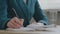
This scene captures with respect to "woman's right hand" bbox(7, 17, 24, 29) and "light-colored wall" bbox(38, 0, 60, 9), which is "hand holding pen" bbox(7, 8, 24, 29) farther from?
"light-colored wall" bbox(38, 0, 60, 9)

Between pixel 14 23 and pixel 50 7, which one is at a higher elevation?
pixel 14 23

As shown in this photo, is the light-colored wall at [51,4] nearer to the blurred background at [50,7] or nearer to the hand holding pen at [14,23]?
the blurred background at [50,7]

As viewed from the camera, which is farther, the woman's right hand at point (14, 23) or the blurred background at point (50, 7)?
the blurred background at point (50, 7)

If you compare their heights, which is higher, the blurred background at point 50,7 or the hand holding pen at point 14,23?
the hand holding pen at point 14,23

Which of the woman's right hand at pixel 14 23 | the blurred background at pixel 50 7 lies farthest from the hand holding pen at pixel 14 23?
the blurred background at pixel 50 7

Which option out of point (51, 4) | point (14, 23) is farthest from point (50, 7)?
point (14, 23)

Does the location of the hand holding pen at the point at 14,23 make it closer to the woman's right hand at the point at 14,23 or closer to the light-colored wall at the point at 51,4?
the woman's right hand at the point at 14,23

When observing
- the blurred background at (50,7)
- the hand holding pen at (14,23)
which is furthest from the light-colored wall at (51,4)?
the hand holding pen at (14,23)

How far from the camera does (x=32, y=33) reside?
1.93ft

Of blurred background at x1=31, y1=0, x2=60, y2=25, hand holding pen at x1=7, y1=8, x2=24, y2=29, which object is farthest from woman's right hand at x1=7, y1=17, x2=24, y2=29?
blurred background at x1=31, y1=0, x2=60, y2=25

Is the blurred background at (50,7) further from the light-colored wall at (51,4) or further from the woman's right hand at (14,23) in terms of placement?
the woman's right hand at (14,23)

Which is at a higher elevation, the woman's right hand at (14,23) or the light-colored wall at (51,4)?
the woman's right hand at (14,23)

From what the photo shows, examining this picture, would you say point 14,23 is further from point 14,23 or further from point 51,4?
point 51,4

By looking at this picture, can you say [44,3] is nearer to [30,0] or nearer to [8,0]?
[30,0]
